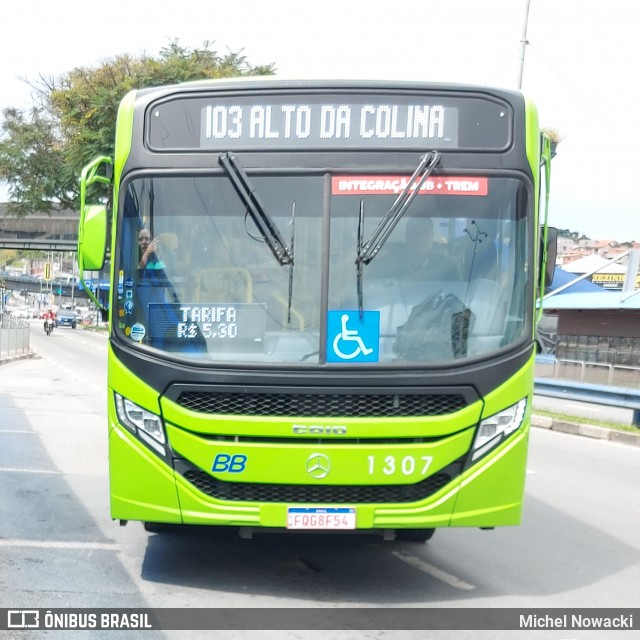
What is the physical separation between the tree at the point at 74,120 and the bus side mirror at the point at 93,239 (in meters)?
36.3

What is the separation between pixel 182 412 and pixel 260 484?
61cm

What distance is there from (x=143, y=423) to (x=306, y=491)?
3.41ft

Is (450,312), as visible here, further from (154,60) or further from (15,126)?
(15,126)

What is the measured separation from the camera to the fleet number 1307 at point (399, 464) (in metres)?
6.14

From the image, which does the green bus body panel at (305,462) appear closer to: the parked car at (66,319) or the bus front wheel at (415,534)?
the bus front wheel at (415,534)

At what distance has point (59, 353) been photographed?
42.1 m

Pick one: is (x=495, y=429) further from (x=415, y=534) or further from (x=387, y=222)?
(x=415, y=534)

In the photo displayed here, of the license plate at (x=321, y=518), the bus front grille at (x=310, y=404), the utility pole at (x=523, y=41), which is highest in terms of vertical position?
the utility pole at (x=523, y=41)

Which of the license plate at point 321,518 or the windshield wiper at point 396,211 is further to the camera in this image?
the windshield wiper at point 396,211

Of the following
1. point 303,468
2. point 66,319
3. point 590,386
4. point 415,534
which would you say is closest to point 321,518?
point 303,468

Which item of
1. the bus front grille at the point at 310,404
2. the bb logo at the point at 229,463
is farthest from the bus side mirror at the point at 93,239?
the bb logo at the point at 229,463

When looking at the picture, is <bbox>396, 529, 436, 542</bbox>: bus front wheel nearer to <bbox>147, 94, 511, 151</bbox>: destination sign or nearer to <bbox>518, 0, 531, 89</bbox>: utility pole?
<bbox>147, 94, 511, 151</bbox>: destination sign

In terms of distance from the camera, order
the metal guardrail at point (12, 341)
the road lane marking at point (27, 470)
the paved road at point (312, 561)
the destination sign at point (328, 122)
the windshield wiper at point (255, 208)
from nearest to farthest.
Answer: the paved road at point (312, 561)
the windshield wiper at point (255, 208)
the destination sign at point (328, 122)
the road lane marking at point (27, 470)
the metal guardrail at point (12, 341)

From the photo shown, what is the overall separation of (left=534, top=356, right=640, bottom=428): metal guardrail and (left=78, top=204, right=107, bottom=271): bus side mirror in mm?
12894
